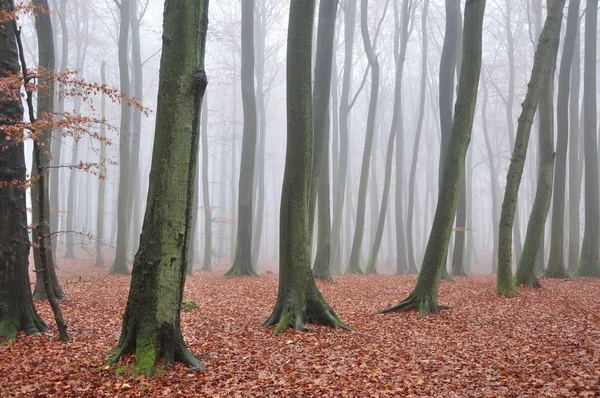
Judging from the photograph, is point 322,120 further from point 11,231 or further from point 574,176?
point 574,176

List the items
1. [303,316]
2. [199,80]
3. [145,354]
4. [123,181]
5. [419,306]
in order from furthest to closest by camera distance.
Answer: [123,181] < [419,306] < [303,316] < [199,80] < [145,354]

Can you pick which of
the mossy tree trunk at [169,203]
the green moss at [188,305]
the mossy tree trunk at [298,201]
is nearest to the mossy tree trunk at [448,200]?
the mossy tree trunk at [298,201]

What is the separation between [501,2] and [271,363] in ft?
89.7

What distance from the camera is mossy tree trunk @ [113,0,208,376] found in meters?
5.63

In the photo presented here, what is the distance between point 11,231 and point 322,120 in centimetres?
824

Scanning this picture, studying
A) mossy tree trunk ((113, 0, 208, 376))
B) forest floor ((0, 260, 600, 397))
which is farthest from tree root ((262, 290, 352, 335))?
mossy tree trunk ((113, 0, 208, 376))

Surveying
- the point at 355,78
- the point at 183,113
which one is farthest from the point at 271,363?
the point at 355,78

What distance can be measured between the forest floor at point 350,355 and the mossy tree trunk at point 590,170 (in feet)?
17.4

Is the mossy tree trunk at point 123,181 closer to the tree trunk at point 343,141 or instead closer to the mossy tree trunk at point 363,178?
the tree trunk at point 343,141

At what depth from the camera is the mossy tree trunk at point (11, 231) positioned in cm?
701

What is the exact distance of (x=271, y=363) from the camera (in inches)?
240

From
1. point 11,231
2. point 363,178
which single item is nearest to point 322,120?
point 363,178

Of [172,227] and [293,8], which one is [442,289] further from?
[172,227]

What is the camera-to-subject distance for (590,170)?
15969mm
